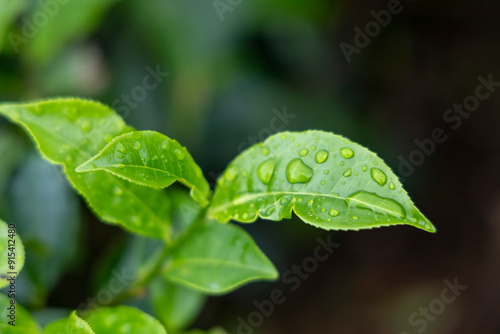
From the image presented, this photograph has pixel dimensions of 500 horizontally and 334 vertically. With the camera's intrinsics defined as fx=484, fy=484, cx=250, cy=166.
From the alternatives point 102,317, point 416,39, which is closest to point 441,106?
point 416,39

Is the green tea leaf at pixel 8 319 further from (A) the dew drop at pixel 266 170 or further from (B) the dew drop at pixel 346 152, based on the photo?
(B) the dew drop at pixel 346 152

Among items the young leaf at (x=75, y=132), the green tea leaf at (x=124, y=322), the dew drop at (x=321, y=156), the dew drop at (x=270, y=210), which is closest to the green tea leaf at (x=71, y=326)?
the green tea leaf at (x=124, y=322)

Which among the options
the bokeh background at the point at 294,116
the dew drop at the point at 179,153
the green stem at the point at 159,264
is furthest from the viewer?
the bokeh background at the point at 294,116

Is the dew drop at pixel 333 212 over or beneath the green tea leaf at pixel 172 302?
over

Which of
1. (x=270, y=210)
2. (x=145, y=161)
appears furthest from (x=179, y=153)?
(x=270, y=210)

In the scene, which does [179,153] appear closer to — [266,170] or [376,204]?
[266,170]

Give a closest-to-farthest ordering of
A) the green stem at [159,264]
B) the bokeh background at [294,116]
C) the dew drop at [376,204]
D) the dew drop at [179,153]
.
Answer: the dew drop at [376,204] < the dew drop at [179,153] < the green stem at [159,264] < the bokeh background at [294,116]
